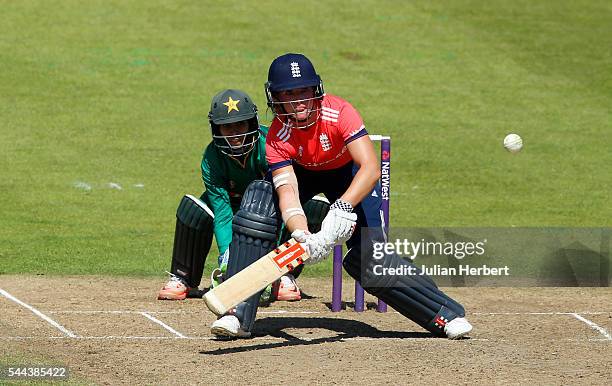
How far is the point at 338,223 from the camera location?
344 inches

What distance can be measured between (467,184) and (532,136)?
272cm

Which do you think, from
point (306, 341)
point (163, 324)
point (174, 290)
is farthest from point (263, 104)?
point (306, 341)

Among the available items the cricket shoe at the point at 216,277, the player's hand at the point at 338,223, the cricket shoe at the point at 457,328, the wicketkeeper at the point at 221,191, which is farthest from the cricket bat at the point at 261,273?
the cricket shoe at the point at 216,277

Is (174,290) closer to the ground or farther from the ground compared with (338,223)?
closer to the ground

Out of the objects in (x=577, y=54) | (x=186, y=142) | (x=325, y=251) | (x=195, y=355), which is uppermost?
(x=577, y=54)

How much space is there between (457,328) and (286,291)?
2540mm

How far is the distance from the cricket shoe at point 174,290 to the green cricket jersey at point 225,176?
57cm

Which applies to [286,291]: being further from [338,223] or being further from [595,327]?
[595,327]

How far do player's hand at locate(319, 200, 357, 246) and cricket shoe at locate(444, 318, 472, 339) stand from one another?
1.22m

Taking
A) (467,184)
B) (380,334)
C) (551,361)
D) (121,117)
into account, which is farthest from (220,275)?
(121,117)

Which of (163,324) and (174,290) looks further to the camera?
(174,290)

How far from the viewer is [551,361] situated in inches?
337

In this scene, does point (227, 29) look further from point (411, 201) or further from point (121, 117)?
point (411, 201)

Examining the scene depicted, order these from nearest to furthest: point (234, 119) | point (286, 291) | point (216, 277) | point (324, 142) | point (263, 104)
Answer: point (324, 142) → point (234, 119) → point (216, 277) → point (286, 291) → point (263, 104)
